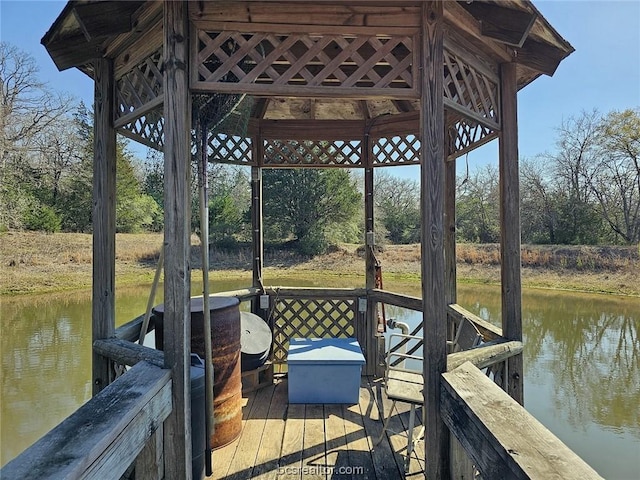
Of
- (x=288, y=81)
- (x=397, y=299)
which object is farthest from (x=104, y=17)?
(x=397, y=299)

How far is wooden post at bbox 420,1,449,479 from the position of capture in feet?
5.78

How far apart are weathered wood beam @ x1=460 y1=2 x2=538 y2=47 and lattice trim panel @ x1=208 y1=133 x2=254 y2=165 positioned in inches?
94.6

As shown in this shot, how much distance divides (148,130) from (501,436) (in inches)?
95.9

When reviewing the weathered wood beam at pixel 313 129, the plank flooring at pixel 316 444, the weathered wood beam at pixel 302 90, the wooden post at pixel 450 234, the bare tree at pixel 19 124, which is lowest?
the plank flooring at pixel 316 444

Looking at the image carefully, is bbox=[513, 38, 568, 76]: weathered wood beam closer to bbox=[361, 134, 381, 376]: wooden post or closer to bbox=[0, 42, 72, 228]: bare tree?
bbox=[361, 134, 381, 376]: wooden post

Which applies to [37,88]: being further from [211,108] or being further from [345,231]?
[211,108]

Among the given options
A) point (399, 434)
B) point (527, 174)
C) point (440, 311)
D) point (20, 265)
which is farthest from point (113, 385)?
point (527, 174)

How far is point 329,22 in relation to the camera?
1.79 m

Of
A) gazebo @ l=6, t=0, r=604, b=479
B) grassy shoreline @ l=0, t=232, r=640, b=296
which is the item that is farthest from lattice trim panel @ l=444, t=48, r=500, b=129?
grassy shoreline @ l=0, t=232, r=640, b=296

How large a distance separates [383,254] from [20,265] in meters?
13.7

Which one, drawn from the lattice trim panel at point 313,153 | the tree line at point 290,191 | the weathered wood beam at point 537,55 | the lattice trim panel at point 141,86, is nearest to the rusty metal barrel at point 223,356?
the lattice trim panel at point 141,86

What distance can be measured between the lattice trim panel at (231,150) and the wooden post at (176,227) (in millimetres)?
1982

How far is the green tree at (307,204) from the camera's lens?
57.9 ft

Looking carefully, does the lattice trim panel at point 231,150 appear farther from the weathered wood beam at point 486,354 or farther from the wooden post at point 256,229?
the weathered wood beam at point 486,354
